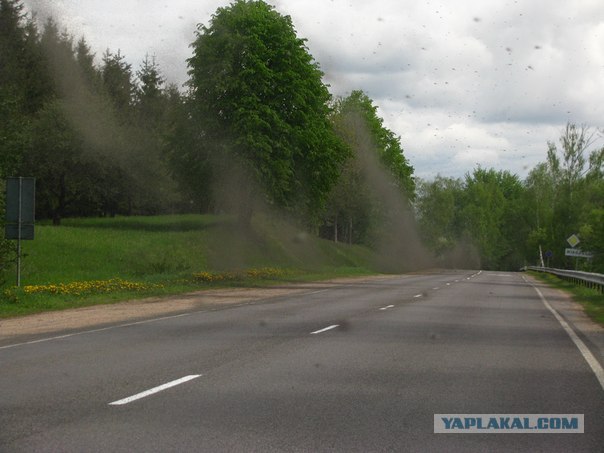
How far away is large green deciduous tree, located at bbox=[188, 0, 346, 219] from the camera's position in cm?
4941

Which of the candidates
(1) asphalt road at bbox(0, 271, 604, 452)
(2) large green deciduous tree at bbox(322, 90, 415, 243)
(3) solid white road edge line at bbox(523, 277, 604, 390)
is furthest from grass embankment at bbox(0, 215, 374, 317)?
(3) solid white road edge line at bbox(523, 277, 604, 390)

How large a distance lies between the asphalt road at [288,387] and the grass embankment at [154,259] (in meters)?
9.39

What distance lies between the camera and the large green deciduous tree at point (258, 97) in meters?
49.4

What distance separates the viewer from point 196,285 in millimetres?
34000

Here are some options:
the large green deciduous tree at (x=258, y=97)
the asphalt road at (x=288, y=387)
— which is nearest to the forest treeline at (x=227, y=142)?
the large green deciduous tree at (x=258, y=97)

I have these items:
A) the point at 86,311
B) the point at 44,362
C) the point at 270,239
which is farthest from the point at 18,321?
the point at 270,239

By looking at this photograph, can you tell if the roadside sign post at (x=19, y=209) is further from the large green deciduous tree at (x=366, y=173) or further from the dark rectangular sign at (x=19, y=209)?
the large green deciduous tree at (x=366, y=173)

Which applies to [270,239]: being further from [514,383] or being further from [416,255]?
[514,383]

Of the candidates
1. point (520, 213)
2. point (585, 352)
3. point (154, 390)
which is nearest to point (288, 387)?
point (154, 390)

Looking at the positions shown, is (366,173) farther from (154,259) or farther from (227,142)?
(154,259)

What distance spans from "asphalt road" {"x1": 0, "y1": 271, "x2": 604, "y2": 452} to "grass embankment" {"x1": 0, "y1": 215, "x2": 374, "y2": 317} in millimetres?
9394

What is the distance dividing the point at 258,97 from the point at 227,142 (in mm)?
3264

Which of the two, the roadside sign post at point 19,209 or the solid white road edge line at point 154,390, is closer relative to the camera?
the solid white road edge line at point 154,390

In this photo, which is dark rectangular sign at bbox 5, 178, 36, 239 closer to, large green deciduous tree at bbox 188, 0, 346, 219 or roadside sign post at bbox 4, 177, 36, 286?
roadside sign post at bbox 4, 177, 36, 286
